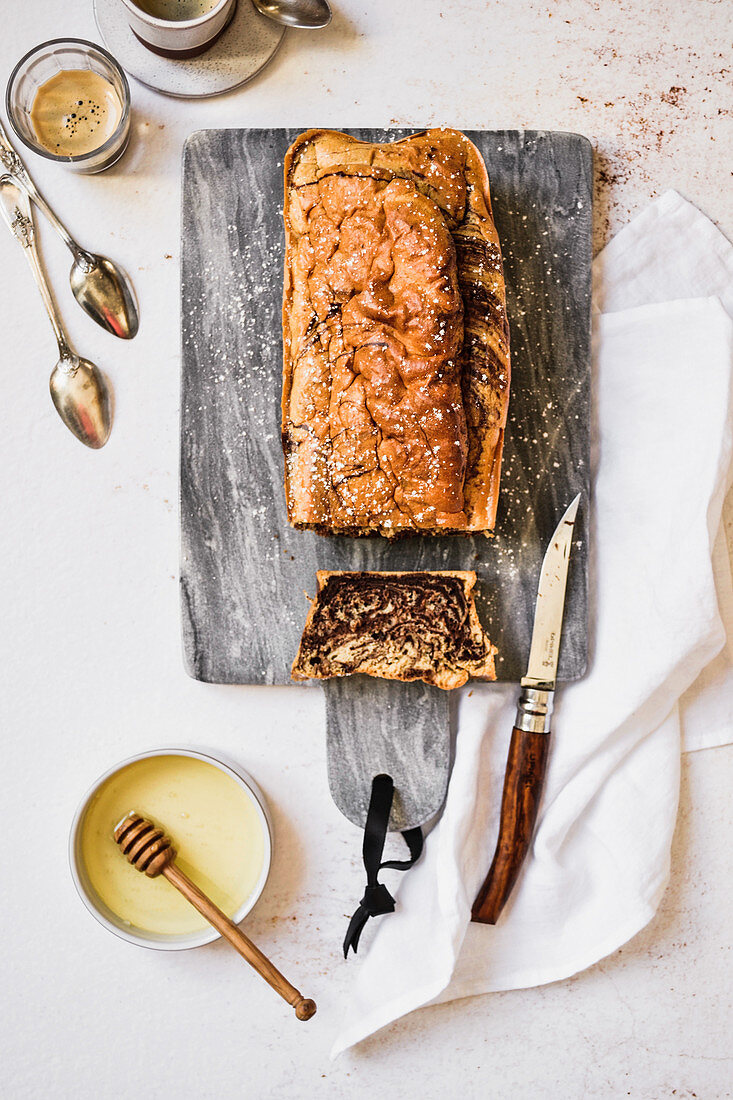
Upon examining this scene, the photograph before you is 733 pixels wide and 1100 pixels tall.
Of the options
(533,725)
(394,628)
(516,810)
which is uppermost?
(394,628)

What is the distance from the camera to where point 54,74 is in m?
2.29

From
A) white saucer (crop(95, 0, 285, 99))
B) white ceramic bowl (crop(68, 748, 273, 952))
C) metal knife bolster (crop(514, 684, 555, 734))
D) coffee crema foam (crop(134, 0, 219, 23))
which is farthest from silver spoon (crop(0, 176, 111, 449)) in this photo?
metal knife bolster (crop(514, 684, 555, 734))

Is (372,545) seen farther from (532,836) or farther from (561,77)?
(561,77)

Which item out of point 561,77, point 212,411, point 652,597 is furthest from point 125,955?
point 561,77

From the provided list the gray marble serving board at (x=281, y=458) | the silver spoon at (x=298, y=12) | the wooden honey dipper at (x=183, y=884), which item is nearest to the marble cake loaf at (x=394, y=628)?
the gray marble serving board at (x=281, y=458)

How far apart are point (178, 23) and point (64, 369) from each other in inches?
39.2

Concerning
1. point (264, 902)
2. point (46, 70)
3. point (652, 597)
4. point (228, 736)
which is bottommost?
point (264, 902)

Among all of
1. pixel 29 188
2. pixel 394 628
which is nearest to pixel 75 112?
pixel 29 188

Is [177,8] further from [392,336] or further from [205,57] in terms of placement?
[392,336]

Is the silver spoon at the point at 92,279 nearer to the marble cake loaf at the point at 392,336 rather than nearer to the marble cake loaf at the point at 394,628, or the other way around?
the marble cake loaf at the point at 392,336

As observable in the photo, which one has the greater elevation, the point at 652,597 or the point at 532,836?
the point at 652,597

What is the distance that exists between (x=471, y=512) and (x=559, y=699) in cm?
63

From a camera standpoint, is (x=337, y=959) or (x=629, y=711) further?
(x=337, y=959)

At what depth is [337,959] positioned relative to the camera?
2.33 metres
